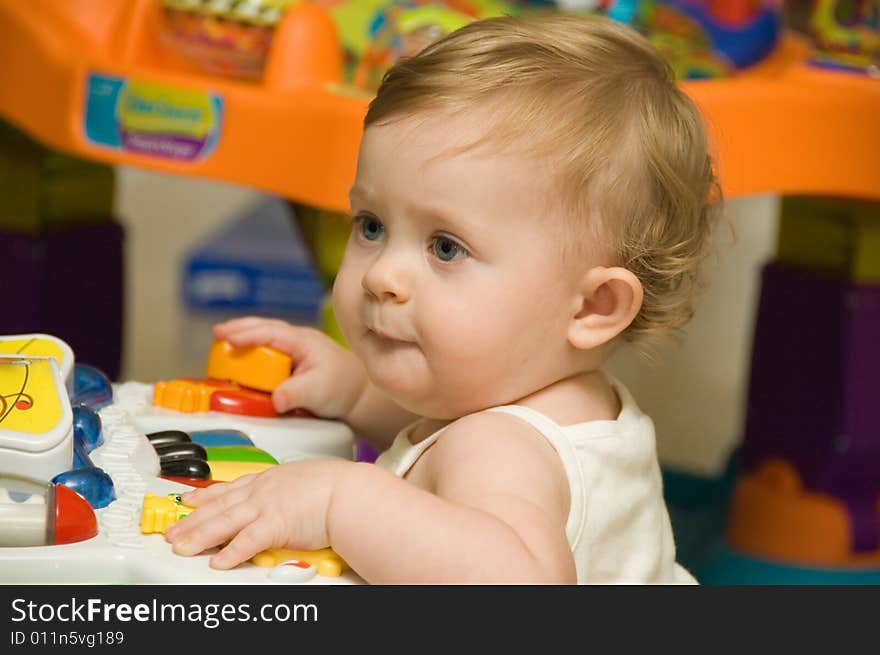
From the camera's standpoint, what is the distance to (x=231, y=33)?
122 cm

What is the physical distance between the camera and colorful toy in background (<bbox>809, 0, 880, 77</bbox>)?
1249 millimetres

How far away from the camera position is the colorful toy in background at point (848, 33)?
1.25 meters

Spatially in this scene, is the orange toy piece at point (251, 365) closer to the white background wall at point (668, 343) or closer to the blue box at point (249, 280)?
the white background wall at point (668, 343)

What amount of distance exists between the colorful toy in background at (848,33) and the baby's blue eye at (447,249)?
2.27 ft

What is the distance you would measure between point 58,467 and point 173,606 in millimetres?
125

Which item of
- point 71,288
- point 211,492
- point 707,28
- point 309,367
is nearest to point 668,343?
point 707,28

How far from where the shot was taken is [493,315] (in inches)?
26.3

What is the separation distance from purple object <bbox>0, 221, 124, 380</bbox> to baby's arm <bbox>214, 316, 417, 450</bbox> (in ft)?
1.97

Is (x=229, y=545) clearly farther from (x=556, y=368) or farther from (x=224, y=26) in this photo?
(x=224, y=26)

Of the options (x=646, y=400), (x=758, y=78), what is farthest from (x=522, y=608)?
(x=646, y=400)

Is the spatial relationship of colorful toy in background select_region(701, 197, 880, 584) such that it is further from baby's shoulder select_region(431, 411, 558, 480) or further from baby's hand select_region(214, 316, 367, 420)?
baby's shoulder select_region(431, 411, 558, 480)

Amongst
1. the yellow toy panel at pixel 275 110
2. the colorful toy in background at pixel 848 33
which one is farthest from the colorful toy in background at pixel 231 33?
the colorful toy in background at pixel 848 33

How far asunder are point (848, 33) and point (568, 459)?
0.77 m

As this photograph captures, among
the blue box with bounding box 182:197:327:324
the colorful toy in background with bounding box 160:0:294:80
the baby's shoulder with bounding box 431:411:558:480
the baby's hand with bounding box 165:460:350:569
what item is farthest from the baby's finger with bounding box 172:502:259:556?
the blue box with bounding box 182:197:327:324
